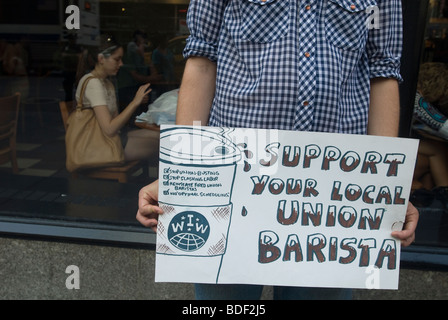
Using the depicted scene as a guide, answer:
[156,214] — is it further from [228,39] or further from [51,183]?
[51,183]

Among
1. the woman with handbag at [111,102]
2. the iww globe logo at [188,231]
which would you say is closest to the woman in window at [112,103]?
the woman with handbag at [111,102]

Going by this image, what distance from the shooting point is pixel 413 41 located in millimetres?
2566

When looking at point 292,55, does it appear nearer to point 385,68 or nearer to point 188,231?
point 385,68

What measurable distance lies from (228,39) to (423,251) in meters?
1.83

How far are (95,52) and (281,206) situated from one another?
264cm

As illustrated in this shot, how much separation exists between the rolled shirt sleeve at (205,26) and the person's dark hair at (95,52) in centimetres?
218

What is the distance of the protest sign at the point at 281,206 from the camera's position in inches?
51.1

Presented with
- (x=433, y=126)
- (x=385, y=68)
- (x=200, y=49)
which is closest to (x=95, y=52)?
(x=200, y=49)

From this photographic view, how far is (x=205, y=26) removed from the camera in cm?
142

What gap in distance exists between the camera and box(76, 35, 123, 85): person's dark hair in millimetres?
3477

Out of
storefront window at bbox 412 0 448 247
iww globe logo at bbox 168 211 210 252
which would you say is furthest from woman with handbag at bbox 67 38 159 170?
iww globe logo at bbox 168 211 210 252

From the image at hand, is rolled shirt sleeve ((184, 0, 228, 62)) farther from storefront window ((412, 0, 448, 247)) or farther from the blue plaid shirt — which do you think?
storefront window ((412, 0, 448, 247))

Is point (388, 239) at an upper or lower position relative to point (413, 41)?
lower
